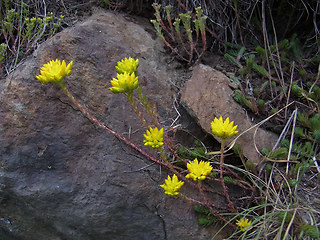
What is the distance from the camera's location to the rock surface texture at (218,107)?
8.07 ft

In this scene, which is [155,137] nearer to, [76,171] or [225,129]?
[225,129]

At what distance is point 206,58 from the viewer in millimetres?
2910

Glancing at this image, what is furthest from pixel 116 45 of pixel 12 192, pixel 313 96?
pixel 313 96

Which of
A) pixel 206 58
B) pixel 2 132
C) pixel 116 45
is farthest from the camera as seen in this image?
pixel 206 58

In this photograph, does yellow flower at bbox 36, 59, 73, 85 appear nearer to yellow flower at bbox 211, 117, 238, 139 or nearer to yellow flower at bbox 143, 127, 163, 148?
yellow flower at bbox 143, 127, 163, 148

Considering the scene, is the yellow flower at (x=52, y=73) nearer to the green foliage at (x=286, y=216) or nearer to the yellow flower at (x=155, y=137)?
the yellow flower at (x=155, y=137)

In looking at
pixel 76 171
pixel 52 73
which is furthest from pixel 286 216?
pixel 52 73

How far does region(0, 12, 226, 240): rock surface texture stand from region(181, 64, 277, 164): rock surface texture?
455mm

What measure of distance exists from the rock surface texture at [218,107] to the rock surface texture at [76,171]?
1.49 ft

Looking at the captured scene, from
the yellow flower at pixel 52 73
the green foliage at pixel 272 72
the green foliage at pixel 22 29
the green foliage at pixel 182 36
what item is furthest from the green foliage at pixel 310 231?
the green foliage at pixel 22 29

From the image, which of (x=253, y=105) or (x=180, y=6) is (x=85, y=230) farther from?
(x=180, y=6)

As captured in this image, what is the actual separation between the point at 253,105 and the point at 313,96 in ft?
1.60

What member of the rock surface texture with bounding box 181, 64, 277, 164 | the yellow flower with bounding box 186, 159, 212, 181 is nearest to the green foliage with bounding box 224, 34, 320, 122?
the rock surface texture with bounding box 181, 64, 277, 164

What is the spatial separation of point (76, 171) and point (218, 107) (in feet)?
3.72
